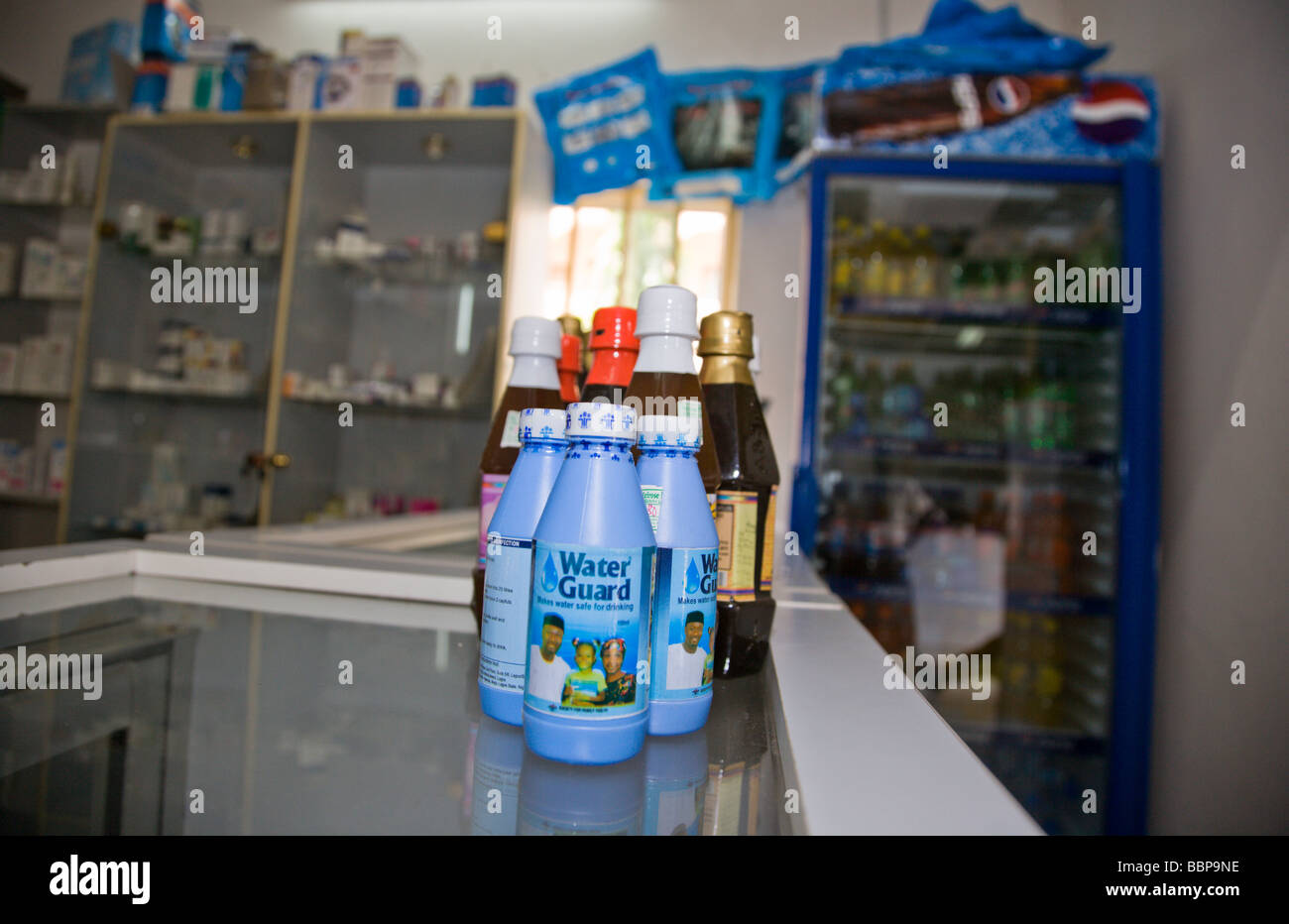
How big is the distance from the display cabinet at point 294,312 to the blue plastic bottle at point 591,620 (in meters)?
2.77

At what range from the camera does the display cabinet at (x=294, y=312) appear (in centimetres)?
334

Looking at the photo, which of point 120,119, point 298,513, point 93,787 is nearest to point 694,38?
point 120,119

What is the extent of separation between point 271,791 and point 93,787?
98mm

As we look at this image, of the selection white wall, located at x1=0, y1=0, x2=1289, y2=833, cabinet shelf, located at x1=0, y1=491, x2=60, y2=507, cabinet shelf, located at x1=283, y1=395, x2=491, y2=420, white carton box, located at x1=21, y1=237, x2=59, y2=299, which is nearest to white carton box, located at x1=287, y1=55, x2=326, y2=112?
cabinet shelf, located at x1=283, y1=395, x2=491, y2=420

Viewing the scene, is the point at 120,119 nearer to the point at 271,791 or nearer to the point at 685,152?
the point at 685,152

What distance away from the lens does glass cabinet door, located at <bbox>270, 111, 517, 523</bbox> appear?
336 centimetres

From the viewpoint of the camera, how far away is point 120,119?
339 cm

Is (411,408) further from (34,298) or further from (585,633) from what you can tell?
(585,633)

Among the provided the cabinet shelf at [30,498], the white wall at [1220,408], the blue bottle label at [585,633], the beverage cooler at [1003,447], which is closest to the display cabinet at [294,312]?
the cabinet shelf at [30,498]

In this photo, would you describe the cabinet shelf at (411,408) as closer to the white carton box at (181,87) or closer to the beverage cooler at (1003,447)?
the white carton box at (181,87)

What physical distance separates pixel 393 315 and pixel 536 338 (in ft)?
10.6

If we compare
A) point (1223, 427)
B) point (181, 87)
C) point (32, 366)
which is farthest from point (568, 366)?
point (32, 366)

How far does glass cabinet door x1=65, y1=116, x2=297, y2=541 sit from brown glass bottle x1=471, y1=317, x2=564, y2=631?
2.93 metres

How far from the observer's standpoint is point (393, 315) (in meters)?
3.72
